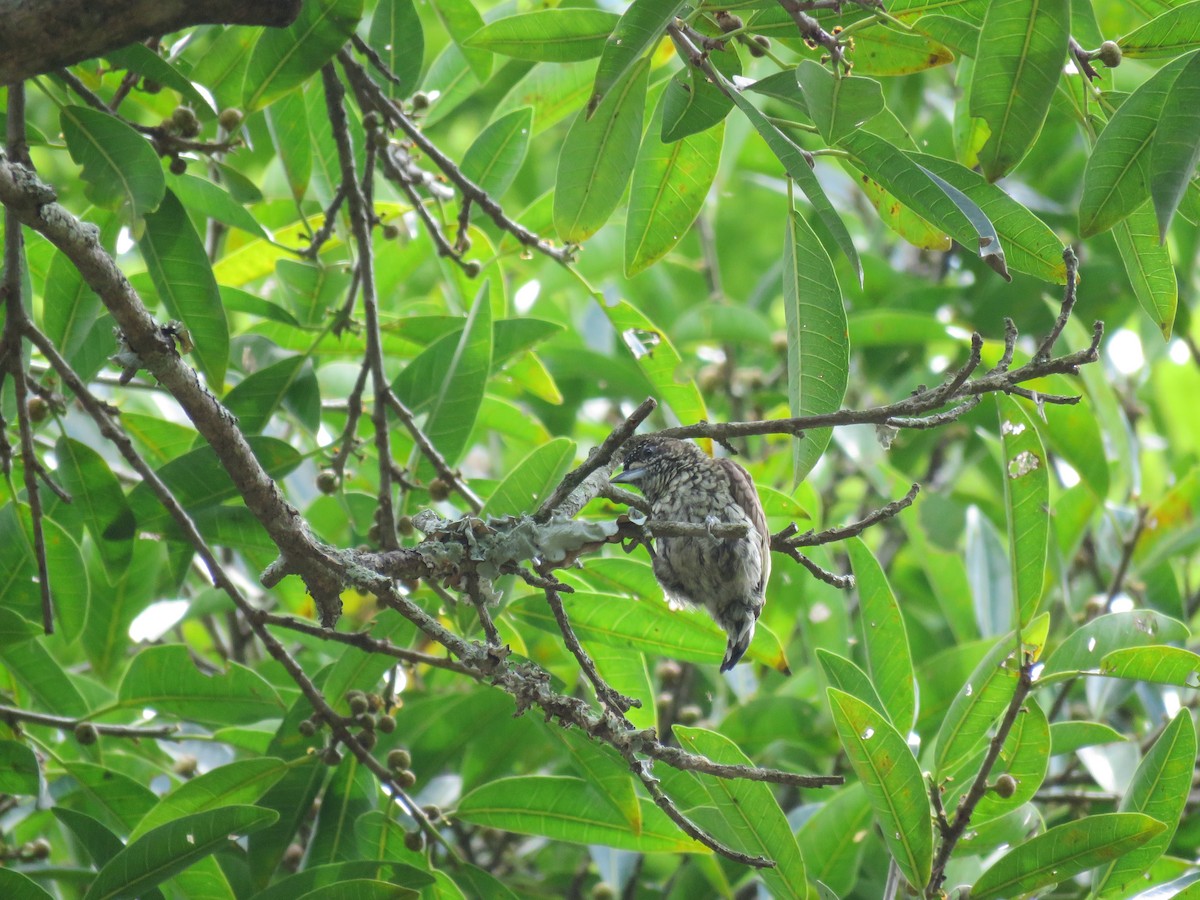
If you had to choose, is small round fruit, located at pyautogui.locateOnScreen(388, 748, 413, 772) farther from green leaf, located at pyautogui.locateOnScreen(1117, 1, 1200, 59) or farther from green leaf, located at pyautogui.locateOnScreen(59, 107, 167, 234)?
green leaf, located at pyautogui.locateOnScreen(1117, 1, 1200, 59)

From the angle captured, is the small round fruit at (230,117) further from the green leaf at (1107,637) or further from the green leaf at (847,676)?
the green leaf at (1107,637)

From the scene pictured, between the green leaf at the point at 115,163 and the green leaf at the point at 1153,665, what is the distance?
218cm

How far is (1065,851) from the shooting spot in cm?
235

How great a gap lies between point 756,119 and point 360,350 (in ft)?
5.67

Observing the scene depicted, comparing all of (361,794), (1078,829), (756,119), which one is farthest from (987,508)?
(756,119)

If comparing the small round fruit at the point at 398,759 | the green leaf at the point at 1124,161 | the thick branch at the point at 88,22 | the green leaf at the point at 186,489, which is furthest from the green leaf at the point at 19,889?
the green leaf at the point at 1124,161

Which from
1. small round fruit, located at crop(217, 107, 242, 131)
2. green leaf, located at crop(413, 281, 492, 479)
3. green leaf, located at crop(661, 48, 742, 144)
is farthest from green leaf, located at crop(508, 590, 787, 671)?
small round fruit, located at crop(217, 107, 242, 131)

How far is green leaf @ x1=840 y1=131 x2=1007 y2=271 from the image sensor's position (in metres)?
1.83

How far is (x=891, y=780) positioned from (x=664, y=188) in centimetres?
132

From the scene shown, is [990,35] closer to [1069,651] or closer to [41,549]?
[1069,651]

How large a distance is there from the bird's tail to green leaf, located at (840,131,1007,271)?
1018 mm

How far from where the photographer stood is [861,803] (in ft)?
9.75

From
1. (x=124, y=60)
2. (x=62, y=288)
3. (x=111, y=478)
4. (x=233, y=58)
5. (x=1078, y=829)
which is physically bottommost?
→ (x=1078, y=829)

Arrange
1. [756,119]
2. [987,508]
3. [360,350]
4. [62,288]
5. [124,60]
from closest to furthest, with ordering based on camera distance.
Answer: [756,119]
[124,60]
[62,288]
[360,350]
[987,508]
